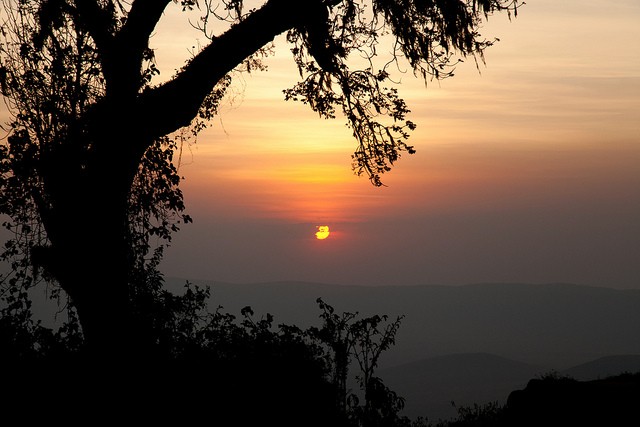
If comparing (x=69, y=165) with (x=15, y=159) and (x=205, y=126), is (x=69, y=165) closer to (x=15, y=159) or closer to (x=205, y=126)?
(x=15, y=159)

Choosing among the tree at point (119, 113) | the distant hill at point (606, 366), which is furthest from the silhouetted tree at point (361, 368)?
the distant hill at point (606, 366)

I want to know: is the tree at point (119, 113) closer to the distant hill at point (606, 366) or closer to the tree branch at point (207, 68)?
the tree branch at point (207, 68)

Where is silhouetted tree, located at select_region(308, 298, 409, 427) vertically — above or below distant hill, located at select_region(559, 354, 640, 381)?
below

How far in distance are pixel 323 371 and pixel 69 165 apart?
654cm

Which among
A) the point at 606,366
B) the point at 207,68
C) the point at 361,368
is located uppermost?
the point at 207,68

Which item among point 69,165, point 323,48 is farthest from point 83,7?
point 323,48

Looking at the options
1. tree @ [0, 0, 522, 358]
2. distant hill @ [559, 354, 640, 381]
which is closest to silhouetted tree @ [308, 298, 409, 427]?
tree @ [0, 0, 522, 358]

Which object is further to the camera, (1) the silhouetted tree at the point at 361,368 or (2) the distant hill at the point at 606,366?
(2) the distant hill at the point at 606,366

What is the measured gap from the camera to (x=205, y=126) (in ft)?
59.7

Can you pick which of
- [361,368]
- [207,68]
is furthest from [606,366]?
[207,68]

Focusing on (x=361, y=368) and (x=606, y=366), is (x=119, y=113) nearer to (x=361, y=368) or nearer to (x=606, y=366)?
(x=361, y=368)

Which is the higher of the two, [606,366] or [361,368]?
[606,366]

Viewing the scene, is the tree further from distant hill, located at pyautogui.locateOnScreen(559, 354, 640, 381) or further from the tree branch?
distant hill, located at pyautogui.locateOnScreen(559, 354, 640, 381)

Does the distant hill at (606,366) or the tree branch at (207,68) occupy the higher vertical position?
the tree branch at (207,68)
